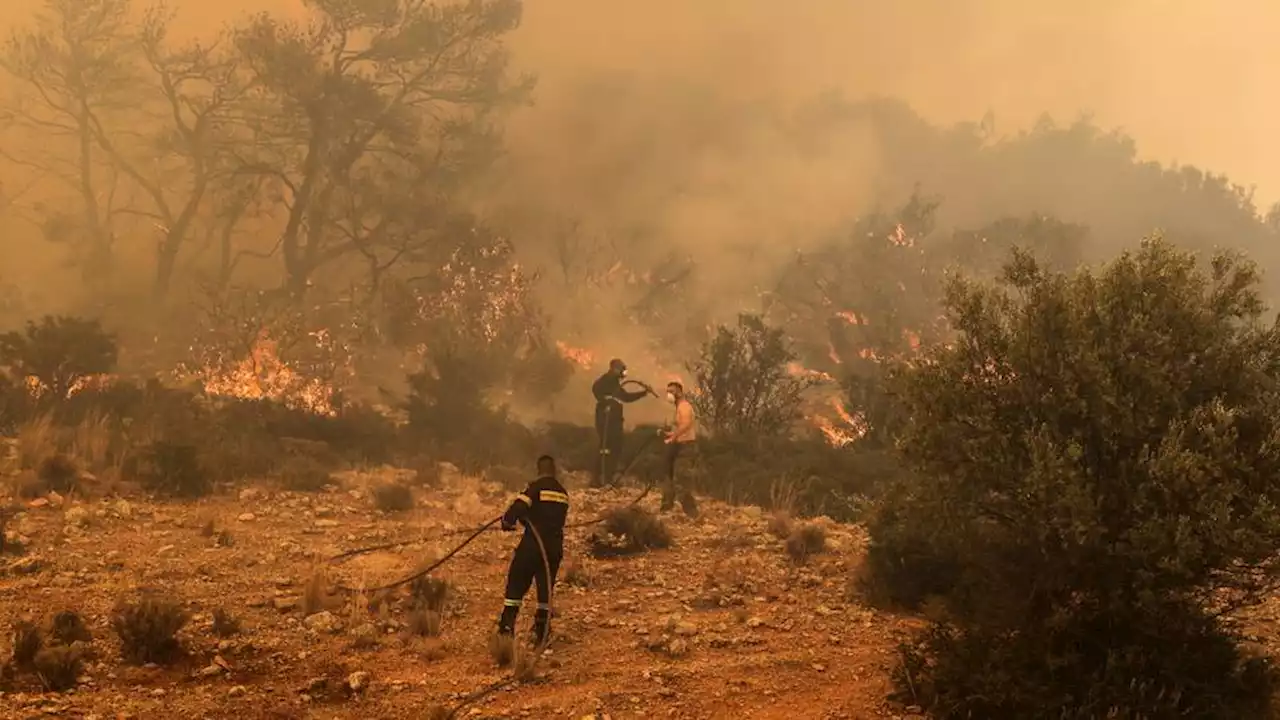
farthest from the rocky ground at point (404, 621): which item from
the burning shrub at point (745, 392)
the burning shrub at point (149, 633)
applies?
the burning shrub at point (745, 392)

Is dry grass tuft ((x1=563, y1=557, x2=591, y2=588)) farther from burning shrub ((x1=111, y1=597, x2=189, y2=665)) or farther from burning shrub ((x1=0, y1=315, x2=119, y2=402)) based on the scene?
burning shrub ((x1=0, y1=315, x2=119, y2=402))

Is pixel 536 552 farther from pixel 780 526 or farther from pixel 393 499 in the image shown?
pixel 393 499

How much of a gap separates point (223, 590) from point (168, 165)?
1645 inches

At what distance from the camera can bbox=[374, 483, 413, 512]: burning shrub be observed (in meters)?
13.8

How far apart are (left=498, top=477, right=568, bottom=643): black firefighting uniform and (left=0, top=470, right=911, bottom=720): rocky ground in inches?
13.5

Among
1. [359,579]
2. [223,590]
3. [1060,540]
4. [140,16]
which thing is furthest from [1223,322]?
[140,16]

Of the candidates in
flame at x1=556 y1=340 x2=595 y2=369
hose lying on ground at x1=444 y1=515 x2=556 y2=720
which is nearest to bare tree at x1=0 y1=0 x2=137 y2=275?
flame at x1=556 y1=340 x2=595 y2=369

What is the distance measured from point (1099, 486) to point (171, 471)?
42.1ft

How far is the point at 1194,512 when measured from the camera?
19.1 ft

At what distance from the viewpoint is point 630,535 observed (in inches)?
468

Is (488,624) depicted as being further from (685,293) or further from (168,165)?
(168,165)

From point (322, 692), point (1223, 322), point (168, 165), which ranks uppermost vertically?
point (168, 165)

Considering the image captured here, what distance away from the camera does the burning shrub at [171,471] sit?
13.3 m

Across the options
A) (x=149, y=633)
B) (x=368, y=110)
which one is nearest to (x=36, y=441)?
(x=149, y=633)
